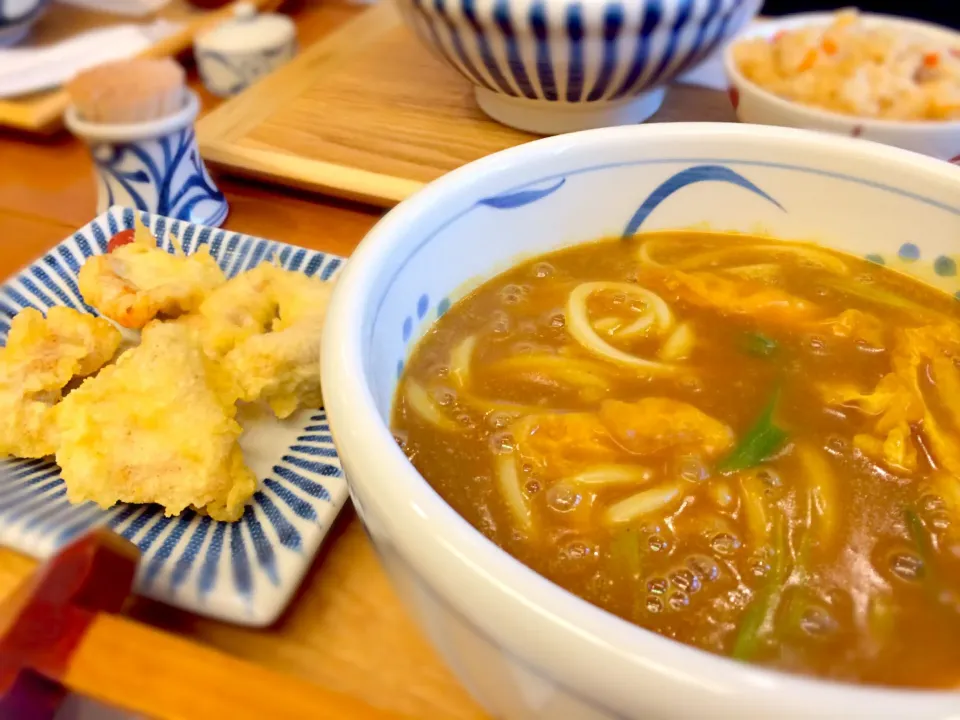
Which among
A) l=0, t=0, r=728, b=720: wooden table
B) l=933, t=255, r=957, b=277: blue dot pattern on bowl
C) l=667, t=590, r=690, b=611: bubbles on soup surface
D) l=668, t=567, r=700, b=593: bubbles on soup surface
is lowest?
l=0, t=0, r=728, b=720: wooden table

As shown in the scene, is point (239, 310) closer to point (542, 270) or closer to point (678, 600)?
point (542, 270)

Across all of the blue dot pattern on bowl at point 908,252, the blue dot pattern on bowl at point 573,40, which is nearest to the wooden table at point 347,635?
the blue dot pattern on bowl at point 908,252

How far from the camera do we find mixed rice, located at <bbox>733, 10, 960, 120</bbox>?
47.3 inches

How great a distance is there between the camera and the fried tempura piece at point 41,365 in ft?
2.63

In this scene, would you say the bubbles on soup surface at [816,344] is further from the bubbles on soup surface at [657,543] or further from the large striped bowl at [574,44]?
the large striped bowl at [574,44]

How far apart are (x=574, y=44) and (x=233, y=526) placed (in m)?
0.80

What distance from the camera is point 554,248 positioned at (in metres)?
0.85

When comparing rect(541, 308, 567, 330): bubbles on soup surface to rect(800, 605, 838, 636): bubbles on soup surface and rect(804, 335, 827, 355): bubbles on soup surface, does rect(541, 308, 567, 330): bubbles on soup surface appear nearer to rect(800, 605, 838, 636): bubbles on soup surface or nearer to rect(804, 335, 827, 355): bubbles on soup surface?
rect(804, 335, 827, 355): bubbles on soup surface

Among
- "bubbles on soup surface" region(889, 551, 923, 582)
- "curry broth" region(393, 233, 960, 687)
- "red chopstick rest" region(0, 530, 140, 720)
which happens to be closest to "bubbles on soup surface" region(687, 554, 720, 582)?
"curry broth" region(393, 233, 960, 687)

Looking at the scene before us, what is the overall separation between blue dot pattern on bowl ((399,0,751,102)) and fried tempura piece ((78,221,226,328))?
49 cm

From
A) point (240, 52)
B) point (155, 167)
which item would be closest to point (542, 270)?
point (155, 167)

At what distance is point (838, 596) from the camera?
54 centimetres

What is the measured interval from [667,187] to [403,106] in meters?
0.74

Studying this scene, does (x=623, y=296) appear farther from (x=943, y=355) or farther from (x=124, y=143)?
(x=124, y=143)
